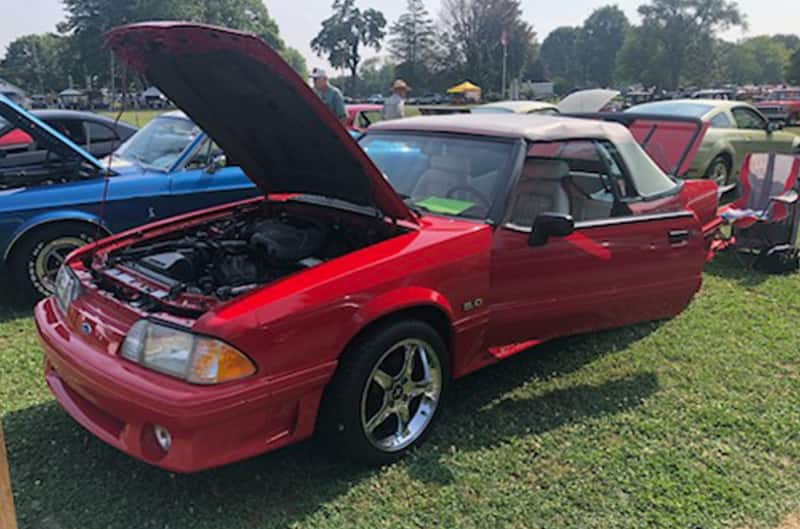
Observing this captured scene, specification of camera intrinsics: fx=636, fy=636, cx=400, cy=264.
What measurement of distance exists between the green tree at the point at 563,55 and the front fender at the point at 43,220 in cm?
10701

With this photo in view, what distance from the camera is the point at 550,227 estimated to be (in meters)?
3.29

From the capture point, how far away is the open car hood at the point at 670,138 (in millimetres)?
5301

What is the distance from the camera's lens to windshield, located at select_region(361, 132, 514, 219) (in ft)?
11.4

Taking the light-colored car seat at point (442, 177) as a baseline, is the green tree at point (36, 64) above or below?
above

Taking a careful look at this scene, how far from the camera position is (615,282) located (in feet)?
12.5

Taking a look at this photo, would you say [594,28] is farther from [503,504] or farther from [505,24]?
[503,504]

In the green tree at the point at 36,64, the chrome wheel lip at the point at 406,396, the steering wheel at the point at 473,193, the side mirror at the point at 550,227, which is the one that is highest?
the green tree at the point at 36,64

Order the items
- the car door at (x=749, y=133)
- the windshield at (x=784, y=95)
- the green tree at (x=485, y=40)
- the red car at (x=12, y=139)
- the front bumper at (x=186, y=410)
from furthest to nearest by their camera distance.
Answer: the green tree at (x=485, y=40), the windshield at (x=784, y=95), the car door at (x=749, y=133), the red car at (x=12, y=139), the front bumper at (x=186, y=410)

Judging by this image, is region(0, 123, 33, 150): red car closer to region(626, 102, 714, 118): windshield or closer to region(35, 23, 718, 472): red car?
region(35, 23, 718, 472): red car

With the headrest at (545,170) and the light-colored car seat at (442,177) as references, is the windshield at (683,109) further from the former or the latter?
the light-colored car seat at (442,177)

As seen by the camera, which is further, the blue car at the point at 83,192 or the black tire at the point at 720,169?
the black tire at the point at 720,169

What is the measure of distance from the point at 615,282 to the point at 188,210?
364 centimetres

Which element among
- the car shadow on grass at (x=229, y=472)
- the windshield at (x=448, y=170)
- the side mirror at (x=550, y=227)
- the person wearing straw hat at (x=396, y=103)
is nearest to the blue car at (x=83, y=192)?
the car shadow on grass at (x=229, y=472)

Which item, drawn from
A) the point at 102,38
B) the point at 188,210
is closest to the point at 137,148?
the point at 188,210
